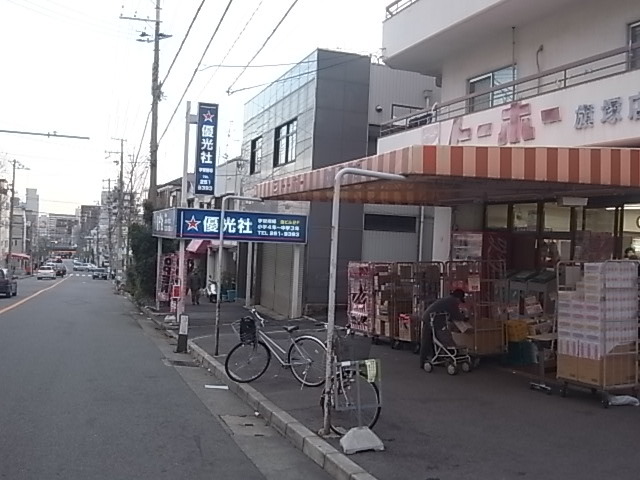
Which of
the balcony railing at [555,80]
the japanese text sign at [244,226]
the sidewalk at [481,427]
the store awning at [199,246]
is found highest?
the balcony railing at [555,80]

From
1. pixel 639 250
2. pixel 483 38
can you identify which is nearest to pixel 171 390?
pixel 639 250

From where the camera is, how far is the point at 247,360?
1173 centimetres

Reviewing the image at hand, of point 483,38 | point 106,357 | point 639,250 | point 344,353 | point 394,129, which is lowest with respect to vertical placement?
point 106,357

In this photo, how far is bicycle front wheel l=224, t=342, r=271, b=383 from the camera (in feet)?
38.1

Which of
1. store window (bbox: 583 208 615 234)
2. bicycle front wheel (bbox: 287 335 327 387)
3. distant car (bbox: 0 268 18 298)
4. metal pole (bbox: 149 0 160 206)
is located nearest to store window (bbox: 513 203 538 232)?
store window (bbox: 583 208 615 234)

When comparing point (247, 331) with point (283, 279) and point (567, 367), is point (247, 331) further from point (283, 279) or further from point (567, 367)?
point (283, 279)

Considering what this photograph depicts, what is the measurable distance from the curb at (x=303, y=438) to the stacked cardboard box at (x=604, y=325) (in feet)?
12.9

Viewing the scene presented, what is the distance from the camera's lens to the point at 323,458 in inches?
281

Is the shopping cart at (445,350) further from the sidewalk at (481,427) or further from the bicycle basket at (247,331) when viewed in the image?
the bicycle basket at (247,331)

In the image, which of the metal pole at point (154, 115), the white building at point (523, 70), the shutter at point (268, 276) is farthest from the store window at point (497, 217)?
the metal pole at point (154, 115)

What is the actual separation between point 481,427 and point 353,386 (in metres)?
1.62

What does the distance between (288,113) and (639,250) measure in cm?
1620

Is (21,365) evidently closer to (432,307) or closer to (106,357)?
(106,357)

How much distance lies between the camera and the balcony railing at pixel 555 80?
438 inches
